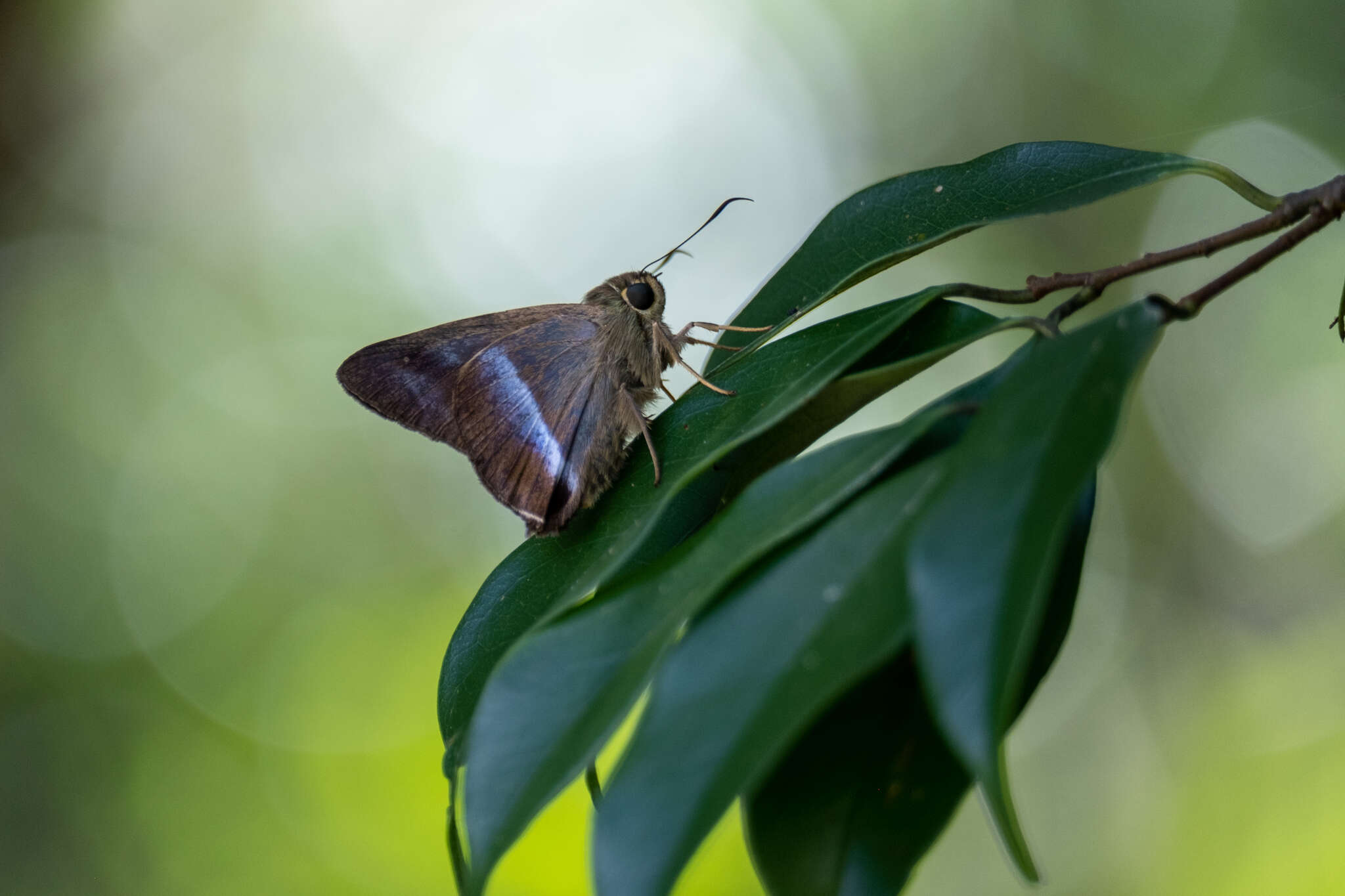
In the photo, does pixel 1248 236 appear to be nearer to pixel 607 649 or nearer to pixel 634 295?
pixel 607 649

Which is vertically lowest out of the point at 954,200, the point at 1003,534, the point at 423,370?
the point at 1003,534

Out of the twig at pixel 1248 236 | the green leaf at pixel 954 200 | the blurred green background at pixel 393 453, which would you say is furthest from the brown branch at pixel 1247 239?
the blurred green background at pixel 393 453

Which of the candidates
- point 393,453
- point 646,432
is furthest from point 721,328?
point 393,453

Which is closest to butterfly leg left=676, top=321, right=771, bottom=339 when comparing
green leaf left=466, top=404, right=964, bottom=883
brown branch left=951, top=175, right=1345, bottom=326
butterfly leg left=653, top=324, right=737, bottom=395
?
butterfly leg left=653, top=324, right=737, bottom=395

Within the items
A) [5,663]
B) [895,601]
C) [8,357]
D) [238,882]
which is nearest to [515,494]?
[895,601]

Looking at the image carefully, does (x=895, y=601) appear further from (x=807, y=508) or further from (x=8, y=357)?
(x=8, y=357)

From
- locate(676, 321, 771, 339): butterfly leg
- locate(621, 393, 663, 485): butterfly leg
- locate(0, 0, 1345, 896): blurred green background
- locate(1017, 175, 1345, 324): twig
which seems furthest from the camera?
locate(0, 0, 1345, 896): blurred green background

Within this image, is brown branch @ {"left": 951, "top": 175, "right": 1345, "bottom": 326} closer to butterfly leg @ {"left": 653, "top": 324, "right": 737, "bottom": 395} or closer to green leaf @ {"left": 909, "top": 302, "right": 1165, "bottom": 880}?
green leaf @ {"left": 909, "top": 302, "right": 1165, "bottom": 880}
